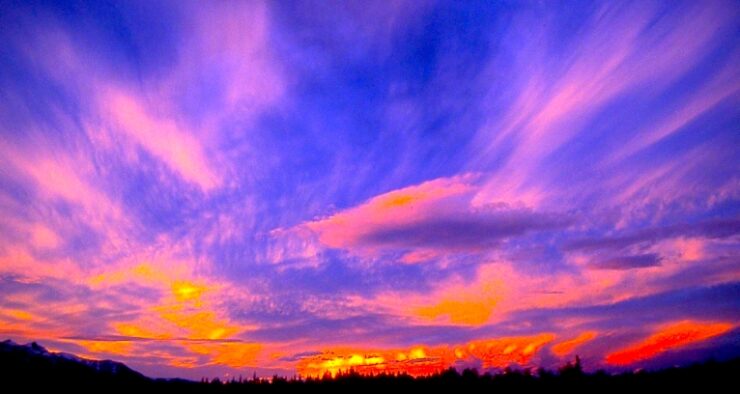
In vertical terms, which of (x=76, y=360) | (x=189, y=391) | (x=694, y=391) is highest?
(x=76, y=360)

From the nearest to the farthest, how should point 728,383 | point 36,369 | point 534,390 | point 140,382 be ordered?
point 728,383
point 534,390
point 36,369
point 140,382

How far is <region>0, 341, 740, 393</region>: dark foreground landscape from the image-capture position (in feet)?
126

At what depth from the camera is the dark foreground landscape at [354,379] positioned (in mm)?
38281

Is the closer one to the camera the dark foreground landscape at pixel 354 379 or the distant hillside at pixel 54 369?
the dark foreground landscape at pixel 354 379

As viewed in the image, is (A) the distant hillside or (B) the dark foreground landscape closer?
(B) the dark foreground landscape

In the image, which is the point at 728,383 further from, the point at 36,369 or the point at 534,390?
the point at 36,369

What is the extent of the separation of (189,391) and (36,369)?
1289cm

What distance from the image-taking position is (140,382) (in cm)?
4669

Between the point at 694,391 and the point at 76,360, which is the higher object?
the point at 76,360

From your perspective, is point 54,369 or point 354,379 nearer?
point 54,369

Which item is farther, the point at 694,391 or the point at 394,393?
the point at 394,393

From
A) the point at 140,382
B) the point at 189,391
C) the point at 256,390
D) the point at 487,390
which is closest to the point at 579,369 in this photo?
the point at 487,390

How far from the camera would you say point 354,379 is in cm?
4741

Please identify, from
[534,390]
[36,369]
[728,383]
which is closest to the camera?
[728,383]
